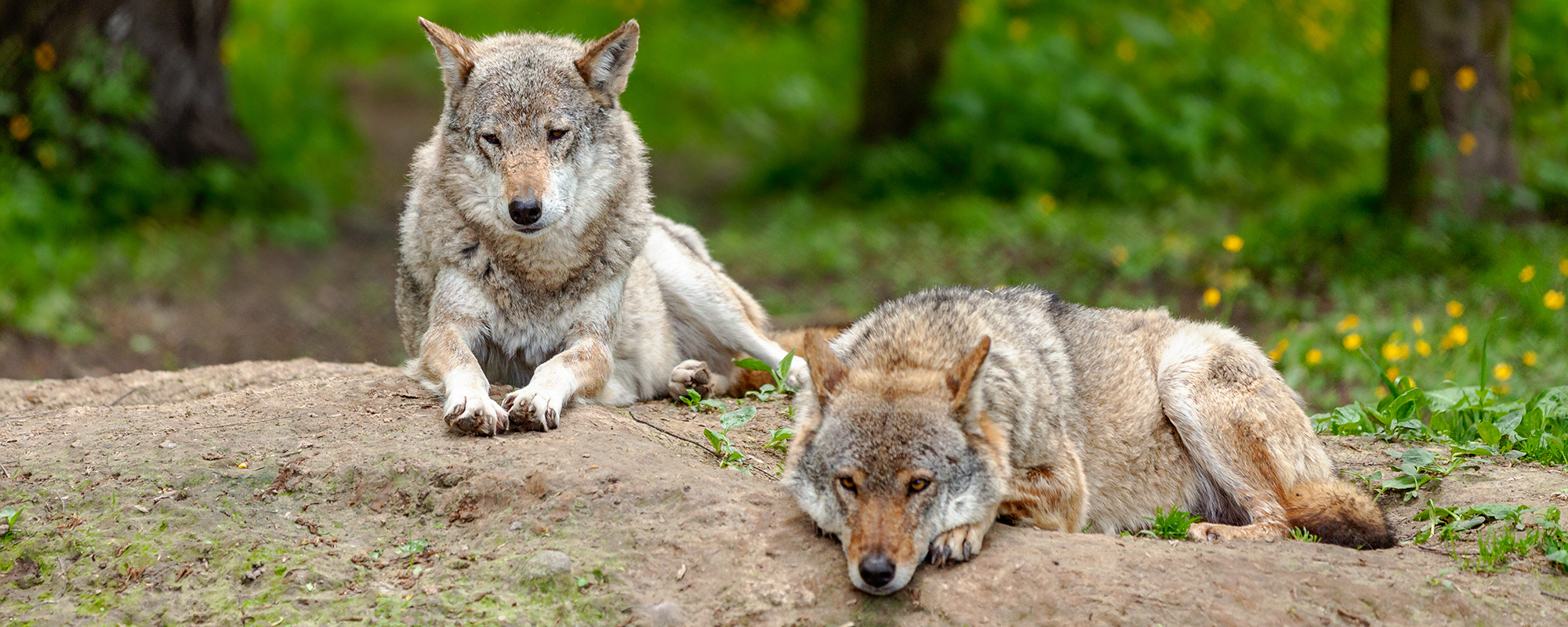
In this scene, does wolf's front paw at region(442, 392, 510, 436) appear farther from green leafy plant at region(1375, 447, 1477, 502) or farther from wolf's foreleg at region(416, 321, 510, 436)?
green leafy plant at region(1375, 447, 1477, 502)

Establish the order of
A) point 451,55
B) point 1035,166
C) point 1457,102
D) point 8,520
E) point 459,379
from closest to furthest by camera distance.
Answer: point 8,520 < point 459,379 < point 451,55 < point 1457,102 < point 1035,166

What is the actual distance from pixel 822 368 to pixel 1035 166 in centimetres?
968

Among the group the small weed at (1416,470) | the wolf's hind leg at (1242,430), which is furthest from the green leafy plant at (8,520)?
the small weed at (1416,470)

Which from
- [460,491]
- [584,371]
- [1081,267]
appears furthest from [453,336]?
[1081,267]

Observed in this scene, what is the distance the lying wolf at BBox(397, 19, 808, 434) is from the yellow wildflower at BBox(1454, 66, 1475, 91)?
636 centimetres

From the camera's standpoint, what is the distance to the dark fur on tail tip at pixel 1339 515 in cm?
438

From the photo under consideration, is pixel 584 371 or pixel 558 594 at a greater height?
pixel 584 371

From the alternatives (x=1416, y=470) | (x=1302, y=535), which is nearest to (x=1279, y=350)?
(x=1416, y=470)

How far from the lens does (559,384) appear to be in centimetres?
513

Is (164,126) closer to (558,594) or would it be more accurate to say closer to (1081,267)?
(1081,267)

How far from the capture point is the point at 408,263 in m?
6.04

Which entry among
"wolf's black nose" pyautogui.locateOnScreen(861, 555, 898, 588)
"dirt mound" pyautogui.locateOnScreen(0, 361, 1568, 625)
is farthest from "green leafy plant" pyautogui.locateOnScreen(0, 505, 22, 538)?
"wolf's black nose" pyautogui.locateOnScreen(861, 555, 898, 588)

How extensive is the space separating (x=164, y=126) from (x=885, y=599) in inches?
420

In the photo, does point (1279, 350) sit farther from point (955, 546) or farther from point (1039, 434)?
point (955, 546)
